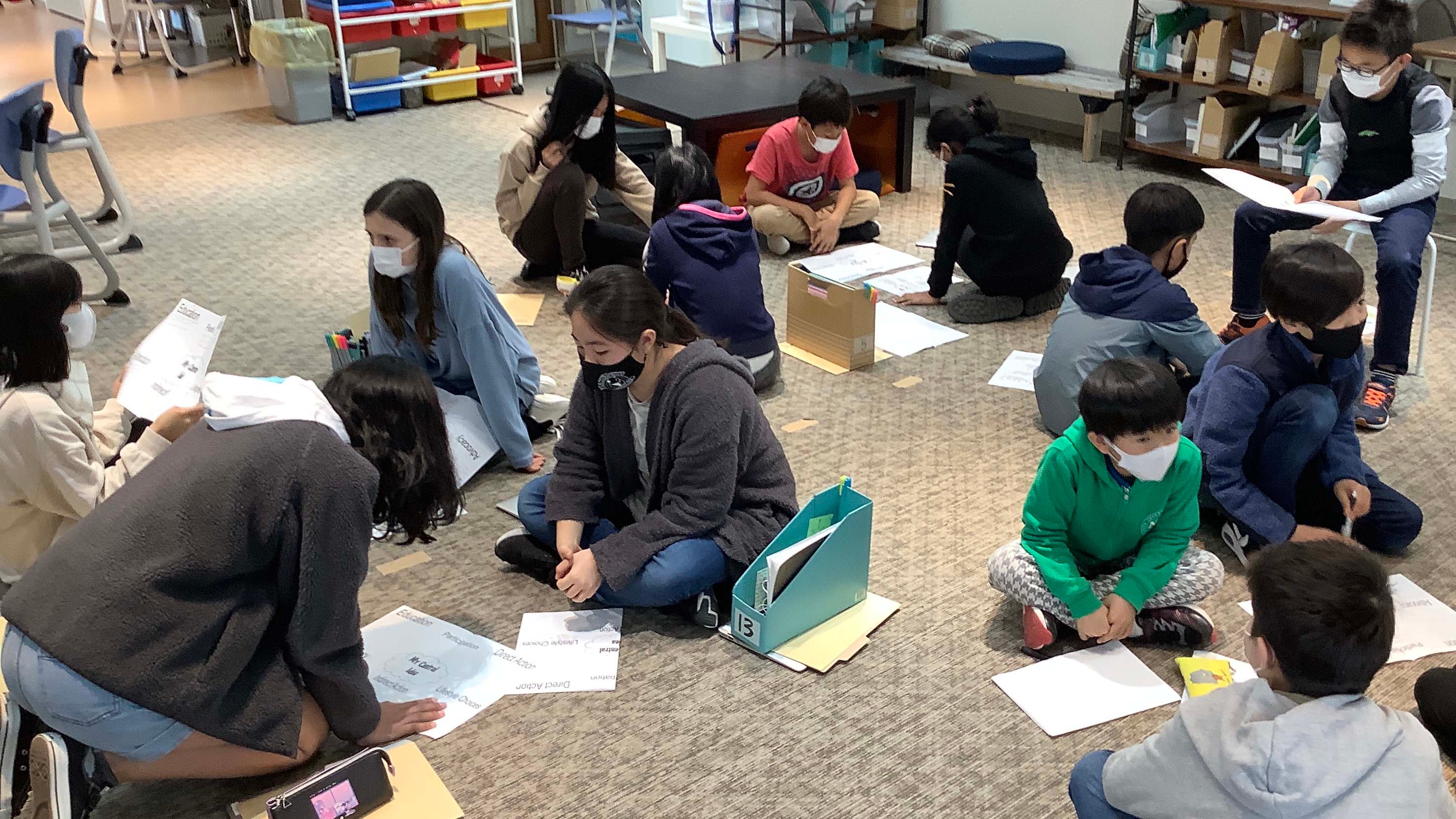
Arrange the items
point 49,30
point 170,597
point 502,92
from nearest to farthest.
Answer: point 170,597
point 502,92
point 49,30

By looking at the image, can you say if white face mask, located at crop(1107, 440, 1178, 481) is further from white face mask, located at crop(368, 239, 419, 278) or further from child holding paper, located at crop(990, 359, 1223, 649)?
white face mask, located at crop(368, 239, 419, 278)

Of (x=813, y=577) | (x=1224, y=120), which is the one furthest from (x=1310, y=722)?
(x=1224, y=120)

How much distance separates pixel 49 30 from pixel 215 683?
32.5 ft

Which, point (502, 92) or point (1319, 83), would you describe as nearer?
point (1319, 83)

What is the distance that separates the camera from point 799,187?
461 centimetres

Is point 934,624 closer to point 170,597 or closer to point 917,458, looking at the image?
point 917,458

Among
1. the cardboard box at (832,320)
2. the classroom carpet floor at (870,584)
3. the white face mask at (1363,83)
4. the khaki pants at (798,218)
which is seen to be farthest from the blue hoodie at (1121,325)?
the khaki pants at (798,218)

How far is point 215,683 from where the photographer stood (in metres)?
1.81

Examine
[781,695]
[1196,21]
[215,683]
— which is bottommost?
[781,695]

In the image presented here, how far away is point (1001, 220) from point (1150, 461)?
194cm

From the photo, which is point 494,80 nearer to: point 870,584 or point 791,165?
point 791,165

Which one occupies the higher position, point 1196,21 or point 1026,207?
point 1196,21

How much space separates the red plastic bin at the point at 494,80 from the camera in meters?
7.43

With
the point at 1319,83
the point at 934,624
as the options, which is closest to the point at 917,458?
the point at 934,624
